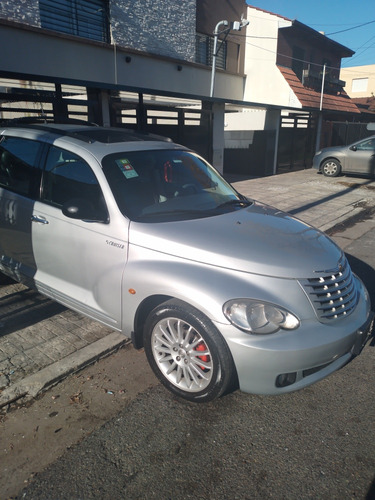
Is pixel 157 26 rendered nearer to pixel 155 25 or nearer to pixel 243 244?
pixel 155 25

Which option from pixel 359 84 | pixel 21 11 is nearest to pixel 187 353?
pixel 21 11

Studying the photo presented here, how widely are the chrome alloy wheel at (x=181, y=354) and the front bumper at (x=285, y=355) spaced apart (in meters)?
0.26

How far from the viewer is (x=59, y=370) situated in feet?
10.0

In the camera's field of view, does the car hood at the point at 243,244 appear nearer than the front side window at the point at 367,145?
Yes

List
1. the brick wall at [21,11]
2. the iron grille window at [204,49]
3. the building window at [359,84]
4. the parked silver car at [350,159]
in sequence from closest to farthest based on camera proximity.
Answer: the brick wall at [21,11] < the parked silver car at [350,159] < the iron grille window at [204,49] < the building window at [359,84]

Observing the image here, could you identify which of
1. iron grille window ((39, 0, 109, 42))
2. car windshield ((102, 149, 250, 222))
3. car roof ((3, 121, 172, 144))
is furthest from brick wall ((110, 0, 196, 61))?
car windshield ((102, 149, 250, 222))

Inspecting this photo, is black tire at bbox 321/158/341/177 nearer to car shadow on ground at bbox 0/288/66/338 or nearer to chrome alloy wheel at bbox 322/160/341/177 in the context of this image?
chrome alloy wheel at bbox 322/160/341/177

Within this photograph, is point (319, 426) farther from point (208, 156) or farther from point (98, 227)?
point (208, 156)

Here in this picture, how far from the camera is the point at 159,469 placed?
2.24 metres

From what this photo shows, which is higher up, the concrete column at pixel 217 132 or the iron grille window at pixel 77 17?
the iron grille window at pixel 77 17

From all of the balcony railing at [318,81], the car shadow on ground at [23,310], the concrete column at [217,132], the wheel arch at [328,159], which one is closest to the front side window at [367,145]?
the wheel arch at [328,159]

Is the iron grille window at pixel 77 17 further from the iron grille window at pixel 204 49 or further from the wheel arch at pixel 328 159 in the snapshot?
the wheel arch at pixel 328 159

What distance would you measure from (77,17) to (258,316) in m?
12.2

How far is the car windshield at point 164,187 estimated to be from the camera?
10.4 ft
